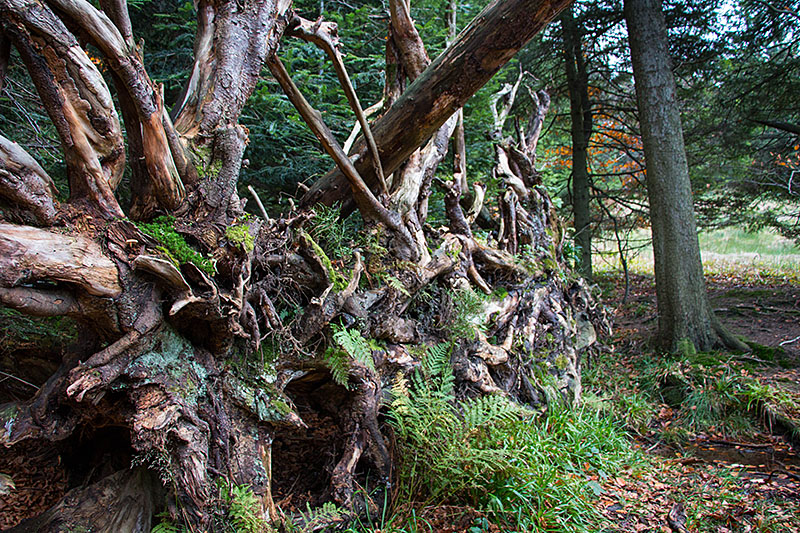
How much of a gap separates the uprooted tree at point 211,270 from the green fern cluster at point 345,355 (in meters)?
0.02

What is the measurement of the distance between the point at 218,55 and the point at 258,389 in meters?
2.41

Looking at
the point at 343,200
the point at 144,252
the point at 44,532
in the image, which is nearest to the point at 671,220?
the point at 343,200

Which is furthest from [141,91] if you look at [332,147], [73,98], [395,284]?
[395,284]

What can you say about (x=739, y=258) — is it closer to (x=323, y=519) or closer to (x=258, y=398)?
(x=323, y=519)

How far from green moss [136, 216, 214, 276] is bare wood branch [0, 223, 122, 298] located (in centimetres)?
30

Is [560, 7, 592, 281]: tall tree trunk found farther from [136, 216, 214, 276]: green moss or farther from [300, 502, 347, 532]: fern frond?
[136, 216, 214, 276]: green moss

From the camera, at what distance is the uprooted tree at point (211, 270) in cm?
234

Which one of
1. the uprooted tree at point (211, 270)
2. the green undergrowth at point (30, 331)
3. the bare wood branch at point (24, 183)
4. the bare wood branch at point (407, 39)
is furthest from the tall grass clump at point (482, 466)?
the bare wood branch at point (407, 39)

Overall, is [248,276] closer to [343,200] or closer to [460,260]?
[343,200]

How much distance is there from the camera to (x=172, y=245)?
106 inches

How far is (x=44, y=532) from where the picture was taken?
2475 millimetres

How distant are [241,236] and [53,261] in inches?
40.2

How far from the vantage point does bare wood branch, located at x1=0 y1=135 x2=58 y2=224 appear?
2.11m

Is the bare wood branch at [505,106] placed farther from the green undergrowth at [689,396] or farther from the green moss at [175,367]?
the green moss at [175,367]
